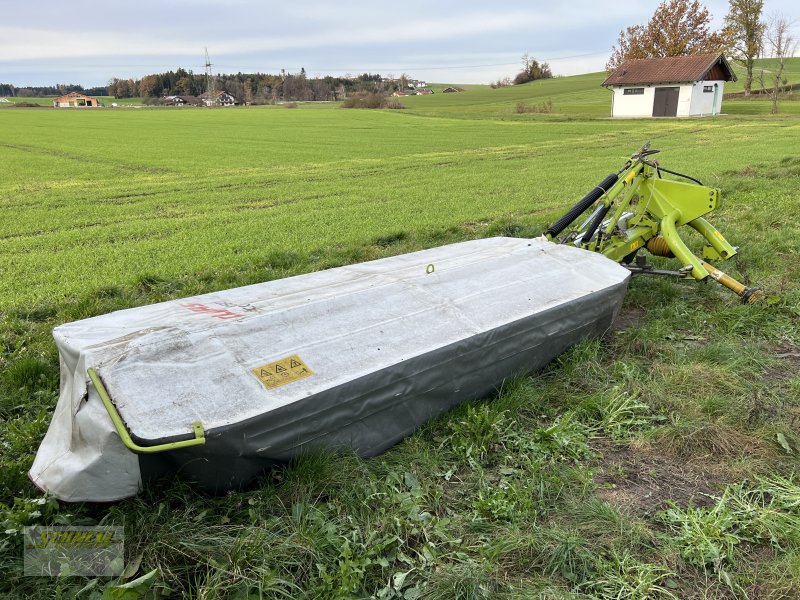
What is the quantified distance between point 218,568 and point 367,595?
670 millimetres

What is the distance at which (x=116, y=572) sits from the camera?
2.71m

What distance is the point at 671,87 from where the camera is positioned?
168 ft

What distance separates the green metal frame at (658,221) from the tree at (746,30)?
71.5 m

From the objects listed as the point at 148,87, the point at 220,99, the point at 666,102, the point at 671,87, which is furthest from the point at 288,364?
the point at 148,87

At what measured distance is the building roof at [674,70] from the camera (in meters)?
50.3

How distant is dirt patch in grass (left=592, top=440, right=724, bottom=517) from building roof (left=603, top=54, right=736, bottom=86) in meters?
A: 54.1

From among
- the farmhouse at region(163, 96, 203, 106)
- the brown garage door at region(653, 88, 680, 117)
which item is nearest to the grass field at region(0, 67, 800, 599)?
the brown garage door at region(653, 88, 680, 117)

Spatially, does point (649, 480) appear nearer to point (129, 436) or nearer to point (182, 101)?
point (129, 436)

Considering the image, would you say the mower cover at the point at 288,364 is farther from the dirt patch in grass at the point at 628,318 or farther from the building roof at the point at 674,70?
the building roof at the point at 674,70

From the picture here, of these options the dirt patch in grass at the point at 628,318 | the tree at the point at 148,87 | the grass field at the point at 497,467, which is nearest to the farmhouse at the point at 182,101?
the tree at the point at 148,87

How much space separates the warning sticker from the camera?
3334 millimetres

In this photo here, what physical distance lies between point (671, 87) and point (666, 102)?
1.25 m

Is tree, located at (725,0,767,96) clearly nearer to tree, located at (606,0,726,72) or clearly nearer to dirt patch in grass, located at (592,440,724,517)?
tree, located at (606,0,726,72)

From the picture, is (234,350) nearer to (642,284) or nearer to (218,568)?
(218,568)
